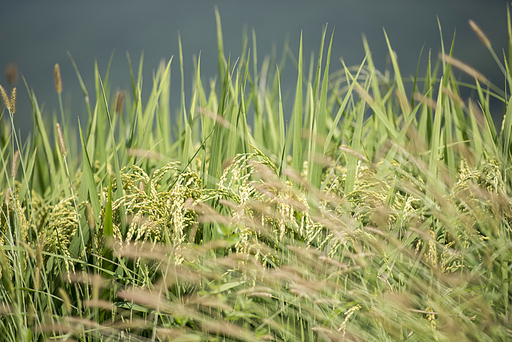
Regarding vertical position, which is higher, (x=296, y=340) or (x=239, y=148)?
(x=239, y=148)

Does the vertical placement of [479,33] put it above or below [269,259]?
above

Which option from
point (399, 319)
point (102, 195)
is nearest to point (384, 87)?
point (399, 319)

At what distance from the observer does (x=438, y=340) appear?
526mm

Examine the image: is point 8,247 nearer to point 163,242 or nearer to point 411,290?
point 163,242

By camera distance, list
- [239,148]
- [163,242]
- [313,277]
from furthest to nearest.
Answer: [239,148] → [163,242] → [313,277]

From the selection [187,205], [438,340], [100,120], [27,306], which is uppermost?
[100,120]

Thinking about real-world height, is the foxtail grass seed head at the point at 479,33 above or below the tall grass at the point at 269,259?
above

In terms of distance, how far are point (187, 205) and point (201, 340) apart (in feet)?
0.82

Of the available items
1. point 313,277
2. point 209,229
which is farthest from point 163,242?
point 313,277

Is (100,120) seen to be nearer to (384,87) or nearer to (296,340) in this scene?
(296,340)

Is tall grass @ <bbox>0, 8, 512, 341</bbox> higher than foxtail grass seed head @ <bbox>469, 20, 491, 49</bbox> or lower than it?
lower

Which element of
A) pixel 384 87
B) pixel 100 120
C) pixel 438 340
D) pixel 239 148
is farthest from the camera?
pixel 384 87

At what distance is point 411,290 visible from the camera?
71cm

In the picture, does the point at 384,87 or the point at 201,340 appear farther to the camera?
the point at 384,87
